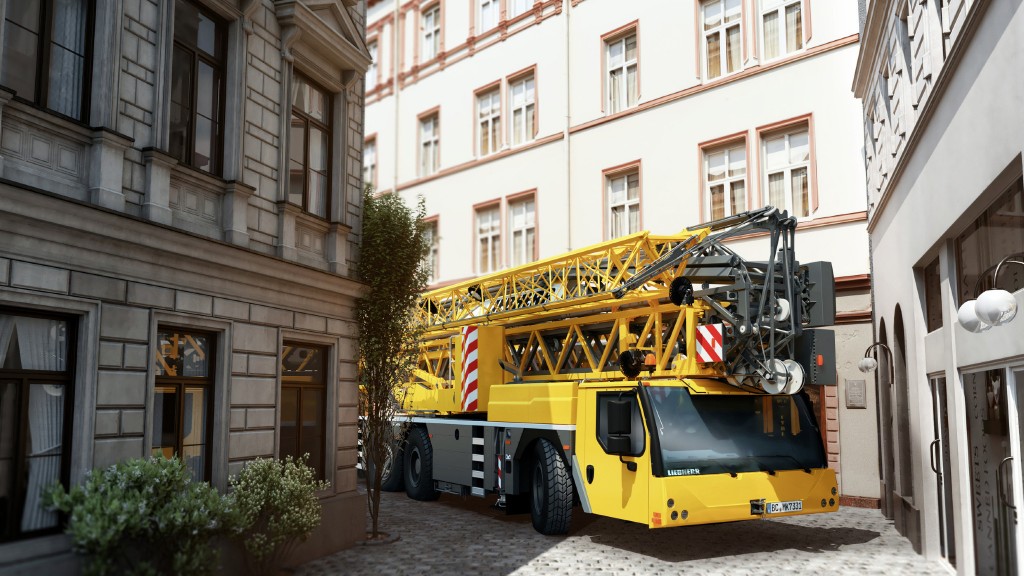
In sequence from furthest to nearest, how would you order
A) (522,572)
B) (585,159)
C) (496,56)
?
(496,56)
(585,159)
(522,572)

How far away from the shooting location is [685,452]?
34.1 feet

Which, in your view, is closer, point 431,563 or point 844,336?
point 431,563

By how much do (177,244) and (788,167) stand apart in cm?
1211

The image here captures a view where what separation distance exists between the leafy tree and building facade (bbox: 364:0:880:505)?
7.60 metres

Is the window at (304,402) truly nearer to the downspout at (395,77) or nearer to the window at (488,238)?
the window at (488,238)

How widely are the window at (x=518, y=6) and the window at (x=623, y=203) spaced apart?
5597mm

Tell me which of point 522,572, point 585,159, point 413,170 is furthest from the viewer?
point 413,170

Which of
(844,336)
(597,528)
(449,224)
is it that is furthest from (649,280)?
(449,224)

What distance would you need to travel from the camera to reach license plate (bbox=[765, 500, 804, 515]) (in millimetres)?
10453

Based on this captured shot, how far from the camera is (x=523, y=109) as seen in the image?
74.1ft

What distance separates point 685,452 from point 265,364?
16.3 feet

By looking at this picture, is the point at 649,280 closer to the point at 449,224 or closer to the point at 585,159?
the point at 585,159

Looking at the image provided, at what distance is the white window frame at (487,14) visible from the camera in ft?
77.7

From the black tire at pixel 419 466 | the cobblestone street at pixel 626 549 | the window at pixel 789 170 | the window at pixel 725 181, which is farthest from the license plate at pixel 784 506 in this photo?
the window at pixel 725 181
